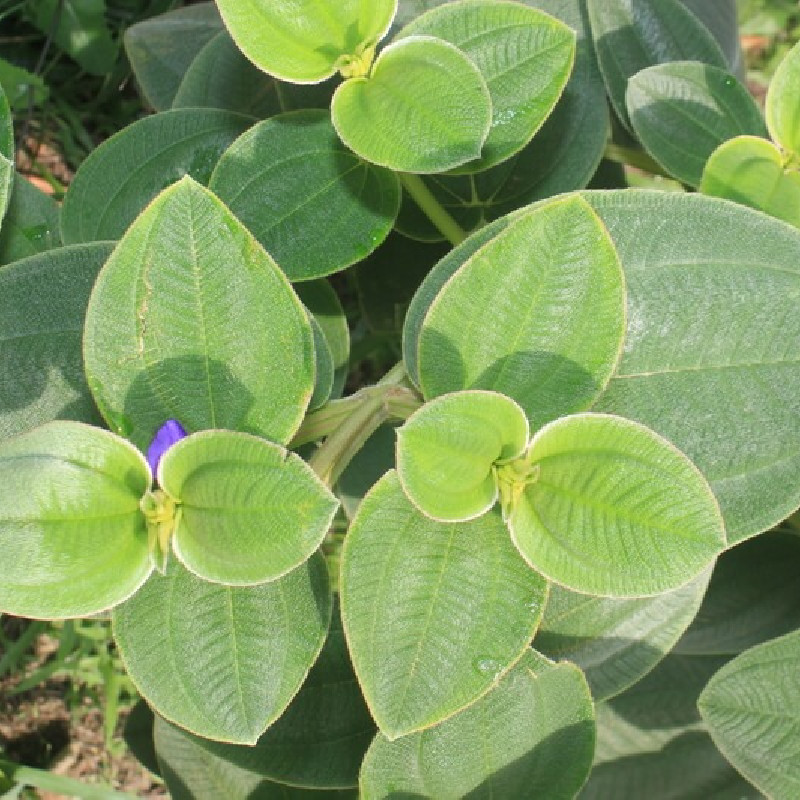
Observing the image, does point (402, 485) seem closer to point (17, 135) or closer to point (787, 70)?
point (787, 70)

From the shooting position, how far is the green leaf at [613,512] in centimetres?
69

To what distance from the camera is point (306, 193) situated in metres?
0.99

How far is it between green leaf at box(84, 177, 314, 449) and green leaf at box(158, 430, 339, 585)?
0.22ft

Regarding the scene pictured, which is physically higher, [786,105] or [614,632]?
[786,105]

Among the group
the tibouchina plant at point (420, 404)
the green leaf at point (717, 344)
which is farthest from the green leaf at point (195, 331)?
the green leaf at point (717, 344)

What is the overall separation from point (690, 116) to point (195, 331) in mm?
567

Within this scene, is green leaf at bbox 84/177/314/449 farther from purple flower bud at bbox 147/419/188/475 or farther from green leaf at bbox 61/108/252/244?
green leaf at bbox 61/108/252/244

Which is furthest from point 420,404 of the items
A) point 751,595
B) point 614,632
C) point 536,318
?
point 751,595

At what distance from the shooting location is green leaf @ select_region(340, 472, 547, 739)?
2.43 feet

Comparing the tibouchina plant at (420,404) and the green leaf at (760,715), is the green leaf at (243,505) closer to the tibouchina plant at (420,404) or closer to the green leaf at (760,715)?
the tibouchina plant at (420,404)

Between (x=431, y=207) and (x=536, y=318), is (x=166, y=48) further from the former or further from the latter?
(x=536, y=318)

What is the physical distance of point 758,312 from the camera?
0.84 metres

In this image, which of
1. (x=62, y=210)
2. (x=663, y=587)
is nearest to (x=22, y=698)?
(x=62, y=210)

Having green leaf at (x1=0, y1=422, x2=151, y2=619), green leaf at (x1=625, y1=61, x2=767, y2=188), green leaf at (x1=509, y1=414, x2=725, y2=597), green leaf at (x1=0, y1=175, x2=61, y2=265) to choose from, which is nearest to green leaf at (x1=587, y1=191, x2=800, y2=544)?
green leaf at (x1=509, y1=414, x2=725, y2=597)
